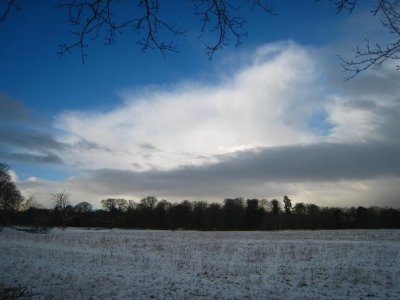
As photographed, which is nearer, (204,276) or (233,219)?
(204,276)

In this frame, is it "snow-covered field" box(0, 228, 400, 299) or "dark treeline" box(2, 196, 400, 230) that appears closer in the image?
"snow-covered field" box(0, 228, 400, 299)

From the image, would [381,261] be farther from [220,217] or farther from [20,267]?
[220,217]

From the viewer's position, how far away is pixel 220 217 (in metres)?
120

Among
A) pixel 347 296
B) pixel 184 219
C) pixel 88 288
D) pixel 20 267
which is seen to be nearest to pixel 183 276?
pixel 88 288

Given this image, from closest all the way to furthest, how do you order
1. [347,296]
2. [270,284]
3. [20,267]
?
1. [347,296]
2. [270,284]
3. [20,267]

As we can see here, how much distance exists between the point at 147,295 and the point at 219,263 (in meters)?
7.57

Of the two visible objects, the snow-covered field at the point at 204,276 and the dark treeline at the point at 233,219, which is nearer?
the snow-covered field at the point at 204,276

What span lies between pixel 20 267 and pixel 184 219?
343ft

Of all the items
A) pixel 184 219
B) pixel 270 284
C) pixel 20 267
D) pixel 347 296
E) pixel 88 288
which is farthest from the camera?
pixel 184 219

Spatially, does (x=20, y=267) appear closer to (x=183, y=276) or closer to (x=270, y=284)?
(x=183, y=276)

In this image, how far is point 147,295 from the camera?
1207 cm

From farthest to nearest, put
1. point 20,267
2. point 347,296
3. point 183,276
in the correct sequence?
point 20,267 < point 183,276 < point 347,296

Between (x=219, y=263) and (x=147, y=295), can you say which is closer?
(x=147, y=295)

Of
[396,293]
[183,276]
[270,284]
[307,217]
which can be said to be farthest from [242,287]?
[307,217]
